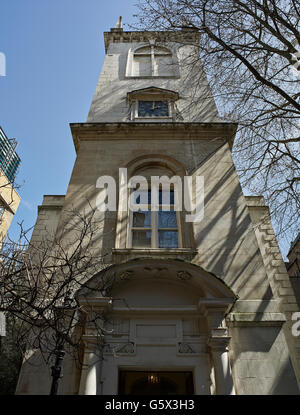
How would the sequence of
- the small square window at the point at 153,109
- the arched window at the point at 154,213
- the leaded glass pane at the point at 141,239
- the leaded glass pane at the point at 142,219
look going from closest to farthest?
the leaded glass pane at the point at 141,239 → the arched window at the point at 154,213 → the leaded glass pane at the point at 142,219 → the small square window at the point at 153,109

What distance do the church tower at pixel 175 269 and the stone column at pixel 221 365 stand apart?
22mm

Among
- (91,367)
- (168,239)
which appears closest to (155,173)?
(168,239)

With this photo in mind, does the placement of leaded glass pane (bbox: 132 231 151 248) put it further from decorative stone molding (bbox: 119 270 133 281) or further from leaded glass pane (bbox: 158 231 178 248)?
decorative stone molding (bbox: 119 270 133 281)

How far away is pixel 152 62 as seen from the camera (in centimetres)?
Answer: 1942

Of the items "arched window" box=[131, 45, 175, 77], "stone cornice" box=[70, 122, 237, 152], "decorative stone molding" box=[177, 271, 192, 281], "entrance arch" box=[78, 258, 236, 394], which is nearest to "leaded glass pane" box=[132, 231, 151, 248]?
"entrance arch" box=[78, 258, 236, 394]

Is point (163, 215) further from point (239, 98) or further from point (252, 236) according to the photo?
point (239, 98)

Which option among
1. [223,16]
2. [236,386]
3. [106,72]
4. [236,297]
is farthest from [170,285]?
[106,72]

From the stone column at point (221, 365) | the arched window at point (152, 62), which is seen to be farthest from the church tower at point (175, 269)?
the arched window at point (152, 62)

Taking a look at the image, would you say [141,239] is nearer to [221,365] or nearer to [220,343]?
[220,343]

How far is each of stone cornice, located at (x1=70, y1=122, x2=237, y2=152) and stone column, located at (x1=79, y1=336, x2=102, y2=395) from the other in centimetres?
848

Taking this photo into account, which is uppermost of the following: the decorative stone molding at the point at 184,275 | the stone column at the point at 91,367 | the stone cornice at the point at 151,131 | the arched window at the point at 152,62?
the arched window at the point at 152,62

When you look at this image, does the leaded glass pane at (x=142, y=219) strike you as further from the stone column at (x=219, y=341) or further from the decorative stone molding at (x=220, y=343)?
the decorative stone molding at (x=220, y=343)

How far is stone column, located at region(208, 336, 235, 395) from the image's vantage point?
21.6ft

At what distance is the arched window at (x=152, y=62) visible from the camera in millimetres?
18656
